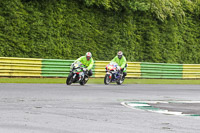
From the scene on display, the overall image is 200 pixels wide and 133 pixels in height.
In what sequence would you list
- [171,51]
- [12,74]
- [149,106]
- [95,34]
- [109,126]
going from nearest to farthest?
[109,126], [149,106], [12,74], [95,34], [171,51]

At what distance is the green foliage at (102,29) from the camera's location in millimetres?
25391

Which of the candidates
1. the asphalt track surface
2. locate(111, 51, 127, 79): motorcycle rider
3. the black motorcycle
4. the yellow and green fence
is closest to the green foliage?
the yellow and green fence

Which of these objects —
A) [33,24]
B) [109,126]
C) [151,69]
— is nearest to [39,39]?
[33,24]

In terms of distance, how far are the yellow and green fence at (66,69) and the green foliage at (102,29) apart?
0.69 m

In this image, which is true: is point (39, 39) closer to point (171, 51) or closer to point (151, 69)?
point (151, 69)

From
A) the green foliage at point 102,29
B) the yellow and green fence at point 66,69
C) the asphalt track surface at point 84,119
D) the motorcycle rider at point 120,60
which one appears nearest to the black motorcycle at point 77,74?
the motorcycle rider at point 120,60

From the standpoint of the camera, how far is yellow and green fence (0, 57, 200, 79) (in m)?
24.1

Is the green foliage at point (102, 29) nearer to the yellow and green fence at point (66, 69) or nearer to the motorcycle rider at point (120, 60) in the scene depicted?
the yellow and green fence at point (66, 69)

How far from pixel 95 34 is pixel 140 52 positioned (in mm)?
4587

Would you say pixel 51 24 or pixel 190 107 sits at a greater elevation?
pixel 51 24

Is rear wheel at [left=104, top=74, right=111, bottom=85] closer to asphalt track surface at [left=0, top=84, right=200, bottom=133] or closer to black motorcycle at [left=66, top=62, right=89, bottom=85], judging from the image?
black motorcycle at [left=66, top=62, right=89, bottom=85]

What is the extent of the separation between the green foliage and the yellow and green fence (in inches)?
27.1

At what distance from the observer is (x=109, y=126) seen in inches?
307

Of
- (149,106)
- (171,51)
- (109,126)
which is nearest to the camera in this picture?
(109,126)
